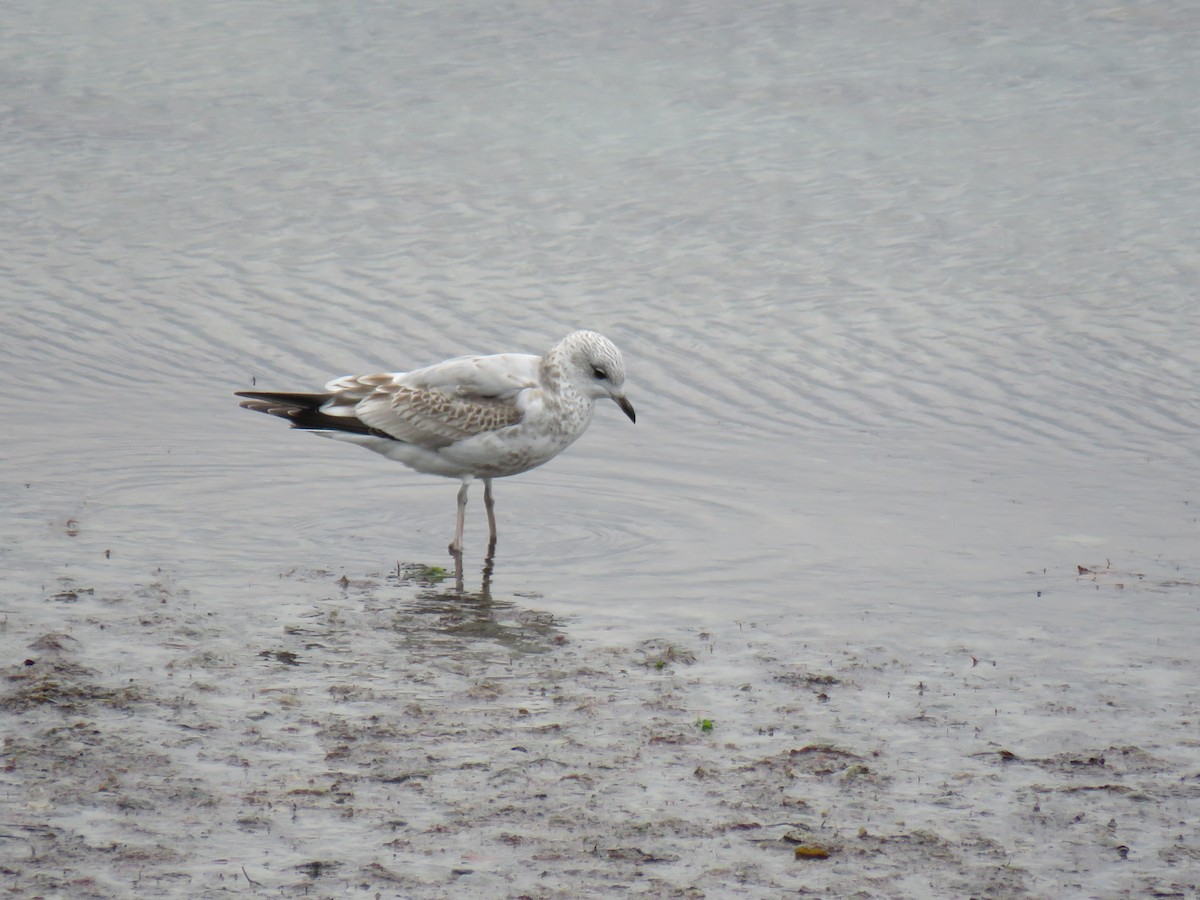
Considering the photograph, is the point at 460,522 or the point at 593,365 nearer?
the point at 460,522

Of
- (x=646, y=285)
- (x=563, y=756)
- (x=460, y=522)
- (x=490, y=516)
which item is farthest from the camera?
(x=646, y=285)

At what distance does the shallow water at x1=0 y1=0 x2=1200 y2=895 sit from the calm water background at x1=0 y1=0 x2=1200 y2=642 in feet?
0.16

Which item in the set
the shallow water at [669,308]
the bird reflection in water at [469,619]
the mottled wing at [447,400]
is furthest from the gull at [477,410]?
the bird reflection in water at [469,619]

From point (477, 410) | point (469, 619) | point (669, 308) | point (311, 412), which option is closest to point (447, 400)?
point (477, 410)

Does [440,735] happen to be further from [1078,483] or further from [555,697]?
[1078,483]

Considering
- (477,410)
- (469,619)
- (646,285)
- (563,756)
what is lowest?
(563,756)

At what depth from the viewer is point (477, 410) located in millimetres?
9516

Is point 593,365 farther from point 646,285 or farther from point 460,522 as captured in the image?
point 646,285

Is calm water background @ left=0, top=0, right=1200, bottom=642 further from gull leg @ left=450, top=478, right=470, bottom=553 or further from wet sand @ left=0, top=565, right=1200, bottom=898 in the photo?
wet sand @ left=0, top=565, right=1200, bottom=898

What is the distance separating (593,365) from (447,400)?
83 centimetres

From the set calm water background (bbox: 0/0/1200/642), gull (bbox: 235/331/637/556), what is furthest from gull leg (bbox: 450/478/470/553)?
calm water background (bbox: 0/0/1200/642)

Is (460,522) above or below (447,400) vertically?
below

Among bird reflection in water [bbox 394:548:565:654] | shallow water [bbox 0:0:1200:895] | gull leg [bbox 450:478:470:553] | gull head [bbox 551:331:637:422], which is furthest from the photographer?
gull head [bbox 551:331:637:422]

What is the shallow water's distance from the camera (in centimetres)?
838
